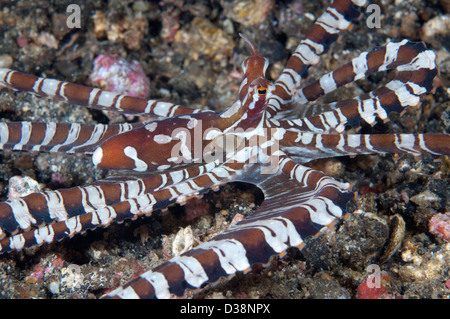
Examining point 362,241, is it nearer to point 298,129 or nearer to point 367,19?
point 298,129

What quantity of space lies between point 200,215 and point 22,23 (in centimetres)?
412

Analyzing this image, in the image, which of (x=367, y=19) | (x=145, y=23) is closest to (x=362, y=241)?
(x=367, y=19)

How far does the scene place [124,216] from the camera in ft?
11.3

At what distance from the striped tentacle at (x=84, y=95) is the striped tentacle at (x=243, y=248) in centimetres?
172

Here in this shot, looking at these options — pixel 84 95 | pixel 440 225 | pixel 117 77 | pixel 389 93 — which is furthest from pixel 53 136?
pixel 440 225

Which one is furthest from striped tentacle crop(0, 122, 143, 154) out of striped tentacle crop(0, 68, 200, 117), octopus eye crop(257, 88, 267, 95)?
octopus eye crop(257, 88, 267, 95)

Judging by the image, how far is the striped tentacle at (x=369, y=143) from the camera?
11.3ft

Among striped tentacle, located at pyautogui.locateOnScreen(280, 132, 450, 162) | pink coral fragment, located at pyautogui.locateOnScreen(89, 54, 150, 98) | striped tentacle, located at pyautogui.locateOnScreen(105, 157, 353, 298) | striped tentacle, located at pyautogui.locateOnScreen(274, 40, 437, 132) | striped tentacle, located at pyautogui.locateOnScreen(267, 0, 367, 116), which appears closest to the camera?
striped tentacle, located at pyautogui.locateOnScreen(105, 157, 353, 298)

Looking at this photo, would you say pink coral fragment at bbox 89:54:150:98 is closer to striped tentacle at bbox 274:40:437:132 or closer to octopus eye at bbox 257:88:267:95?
striped tentacle at bbox 274:40:437:132

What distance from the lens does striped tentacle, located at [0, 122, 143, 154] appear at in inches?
151

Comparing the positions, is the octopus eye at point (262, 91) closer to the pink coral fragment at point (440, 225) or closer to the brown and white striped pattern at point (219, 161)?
the brown and white striped pattern at point (219, 161)

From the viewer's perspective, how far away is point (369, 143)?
349 cm

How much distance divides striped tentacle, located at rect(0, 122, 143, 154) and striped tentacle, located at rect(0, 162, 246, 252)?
646 millimetres

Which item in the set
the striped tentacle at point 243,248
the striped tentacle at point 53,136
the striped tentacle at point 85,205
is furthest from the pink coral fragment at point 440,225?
the striped tentacle at point 53,136
